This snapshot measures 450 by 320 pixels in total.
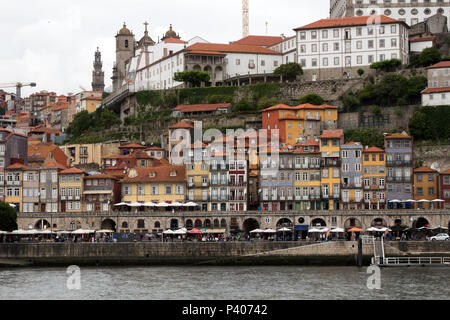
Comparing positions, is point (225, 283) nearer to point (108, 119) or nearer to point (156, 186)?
point (156, 186)

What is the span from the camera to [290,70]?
9925cm

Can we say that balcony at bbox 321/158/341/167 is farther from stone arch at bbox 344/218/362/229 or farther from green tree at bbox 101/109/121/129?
green tree at bbox 101/109/121/129

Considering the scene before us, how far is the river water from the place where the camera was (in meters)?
43.3

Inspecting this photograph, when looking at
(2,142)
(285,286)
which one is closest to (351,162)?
(285,286)

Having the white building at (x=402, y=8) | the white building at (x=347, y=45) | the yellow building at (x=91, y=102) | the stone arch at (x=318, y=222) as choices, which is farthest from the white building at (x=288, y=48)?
the yellow building at (x=91, y=102)

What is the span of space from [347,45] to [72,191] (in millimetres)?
39879

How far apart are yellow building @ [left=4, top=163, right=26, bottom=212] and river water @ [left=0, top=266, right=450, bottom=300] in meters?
18.3

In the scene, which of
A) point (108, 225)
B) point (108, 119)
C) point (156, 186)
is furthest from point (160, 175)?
point (108, 119)

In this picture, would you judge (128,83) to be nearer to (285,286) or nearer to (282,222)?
(282,222)

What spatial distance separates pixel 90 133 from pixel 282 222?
1641 inches

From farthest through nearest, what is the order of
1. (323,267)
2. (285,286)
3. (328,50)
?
(328,50)
(323,267)
(285,286)

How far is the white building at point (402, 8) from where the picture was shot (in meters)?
108

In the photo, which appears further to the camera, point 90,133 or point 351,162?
point 90,133

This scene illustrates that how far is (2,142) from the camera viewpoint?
8050cm
